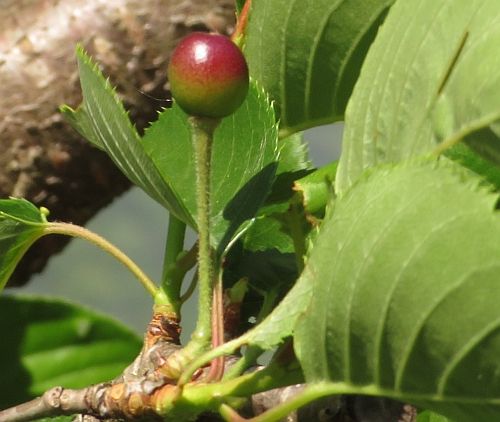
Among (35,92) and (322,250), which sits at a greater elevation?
(35,92)

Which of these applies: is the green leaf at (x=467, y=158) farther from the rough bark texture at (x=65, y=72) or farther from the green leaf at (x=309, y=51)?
the rough bark texture at (x=65, y=72)

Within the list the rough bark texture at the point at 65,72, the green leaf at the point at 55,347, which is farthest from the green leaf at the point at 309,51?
the rough bark texture at the point at 65,72

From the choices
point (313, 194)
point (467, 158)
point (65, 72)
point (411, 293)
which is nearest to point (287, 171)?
point (313, 194)

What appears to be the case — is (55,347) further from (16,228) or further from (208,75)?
(208,75)

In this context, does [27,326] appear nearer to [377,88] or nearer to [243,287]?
[243,287]

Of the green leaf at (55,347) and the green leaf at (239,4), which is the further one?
the green leaf at (55,347)

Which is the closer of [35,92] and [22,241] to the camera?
[22,241]

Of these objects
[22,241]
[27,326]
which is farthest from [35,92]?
[22,241]
